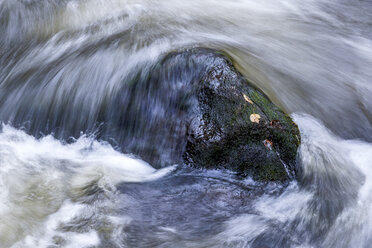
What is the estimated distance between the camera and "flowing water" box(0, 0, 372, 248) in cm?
354

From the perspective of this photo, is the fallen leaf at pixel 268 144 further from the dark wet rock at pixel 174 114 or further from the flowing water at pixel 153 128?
the flowing water at pixel 153 128

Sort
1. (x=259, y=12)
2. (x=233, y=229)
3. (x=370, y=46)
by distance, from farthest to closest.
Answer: (x=259, y=12) → (x=370, y=46) → (x=233, y=229)

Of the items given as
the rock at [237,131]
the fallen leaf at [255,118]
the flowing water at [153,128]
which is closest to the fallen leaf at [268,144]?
the rock at [237,131]

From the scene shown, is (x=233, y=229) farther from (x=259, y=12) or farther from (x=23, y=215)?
(x=259, y=12)

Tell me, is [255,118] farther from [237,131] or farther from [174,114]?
[174,114]

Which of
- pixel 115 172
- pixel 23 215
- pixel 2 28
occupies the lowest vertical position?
pixel 23 215

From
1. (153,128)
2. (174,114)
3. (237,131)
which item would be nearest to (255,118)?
(237,131)

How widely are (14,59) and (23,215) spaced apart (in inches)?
106

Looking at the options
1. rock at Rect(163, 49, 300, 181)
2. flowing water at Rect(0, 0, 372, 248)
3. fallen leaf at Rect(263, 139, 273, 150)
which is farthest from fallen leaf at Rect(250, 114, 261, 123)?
flowing water at Rect(0, 0, 372, 248)

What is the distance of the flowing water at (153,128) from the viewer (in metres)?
3.54

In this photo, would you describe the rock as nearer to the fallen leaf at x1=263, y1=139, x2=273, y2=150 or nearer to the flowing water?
the fallen leaf at x1=263, y1=139, x2=273, y2=150

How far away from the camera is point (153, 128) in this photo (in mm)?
4051

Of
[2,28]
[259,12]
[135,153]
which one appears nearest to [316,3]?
[259,12]

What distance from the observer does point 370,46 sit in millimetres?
6035
